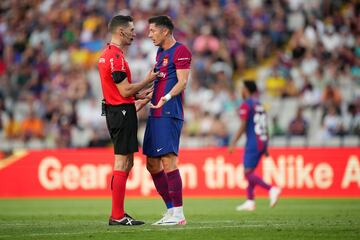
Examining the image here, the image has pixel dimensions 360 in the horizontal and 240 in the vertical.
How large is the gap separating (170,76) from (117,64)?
0.76m

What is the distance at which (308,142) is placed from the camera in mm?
23281

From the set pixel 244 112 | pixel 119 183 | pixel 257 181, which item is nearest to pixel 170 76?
pixel 119 183

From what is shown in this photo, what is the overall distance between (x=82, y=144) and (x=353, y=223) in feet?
46.2

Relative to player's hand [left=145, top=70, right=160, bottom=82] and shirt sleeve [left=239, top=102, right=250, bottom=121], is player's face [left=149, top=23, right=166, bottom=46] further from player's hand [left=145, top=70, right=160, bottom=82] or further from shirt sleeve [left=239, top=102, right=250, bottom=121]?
shirt sleeve [left=239, top=102, right=250, bottom=121]

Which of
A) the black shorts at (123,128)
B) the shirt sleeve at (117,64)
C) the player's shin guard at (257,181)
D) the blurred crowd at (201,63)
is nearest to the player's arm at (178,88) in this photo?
the black shorts at (123,128)

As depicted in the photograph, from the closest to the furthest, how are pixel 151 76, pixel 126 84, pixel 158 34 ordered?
pixel 151 76 → pixel 126 84 → pixel 158 34

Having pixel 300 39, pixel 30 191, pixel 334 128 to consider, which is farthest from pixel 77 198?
pixel 300 39

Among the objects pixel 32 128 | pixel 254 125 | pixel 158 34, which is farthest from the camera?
pixel 32 128

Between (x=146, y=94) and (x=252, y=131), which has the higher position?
(x=146, y=94)

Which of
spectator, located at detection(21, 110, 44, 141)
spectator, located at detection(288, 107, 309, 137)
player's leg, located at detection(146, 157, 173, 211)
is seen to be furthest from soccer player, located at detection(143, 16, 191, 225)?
spectator, located at detection(21, 110, 44, 141)

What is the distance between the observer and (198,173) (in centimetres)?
2252

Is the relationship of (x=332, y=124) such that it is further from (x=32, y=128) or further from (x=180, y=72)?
(x=180, y=72)

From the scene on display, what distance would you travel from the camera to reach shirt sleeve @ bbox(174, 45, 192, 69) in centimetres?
1175

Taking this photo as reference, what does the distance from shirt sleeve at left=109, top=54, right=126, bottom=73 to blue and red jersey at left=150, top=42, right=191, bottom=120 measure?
526 mm
